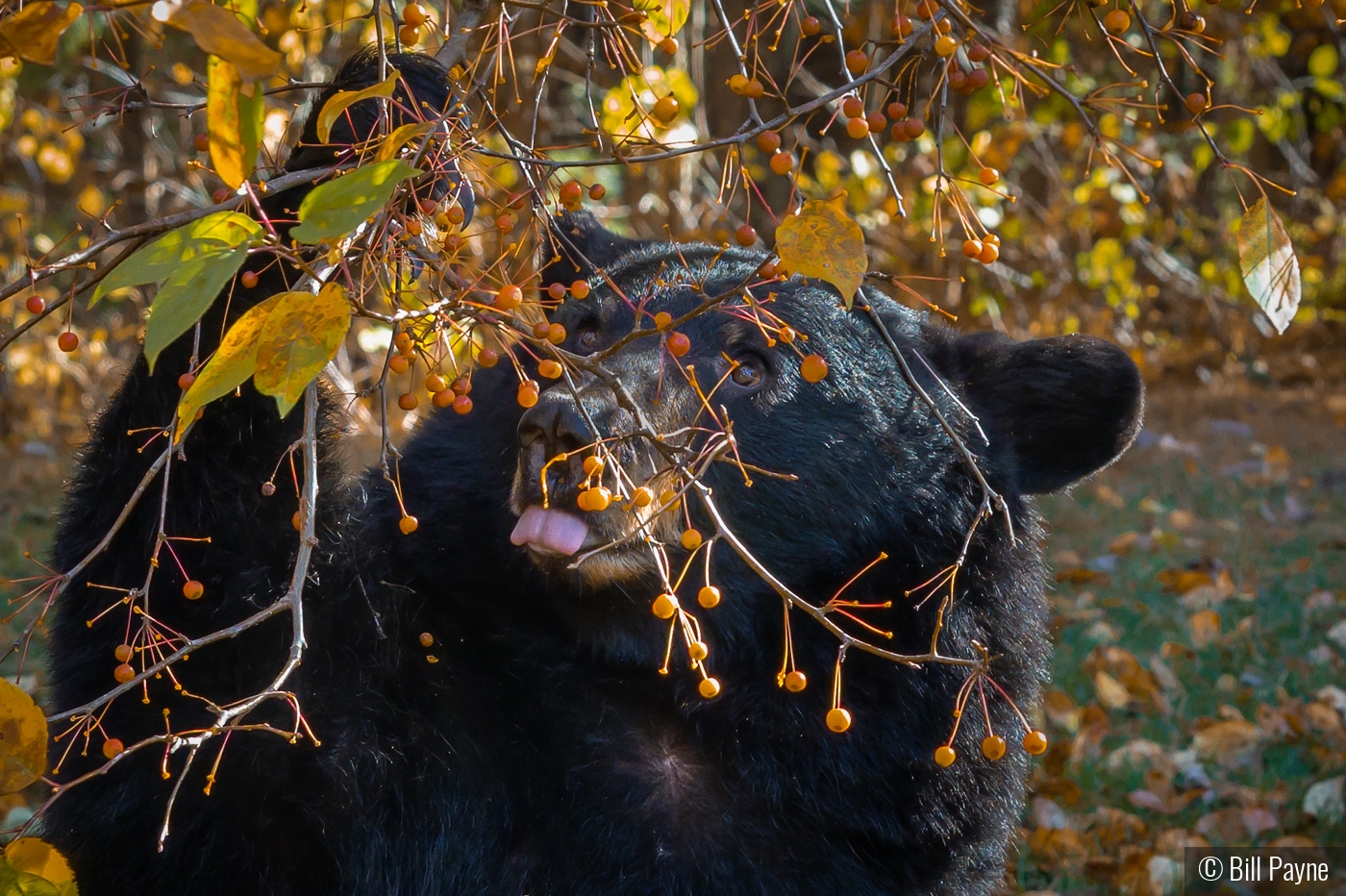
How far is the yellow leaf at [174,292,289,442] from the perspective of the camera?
1.32 meters

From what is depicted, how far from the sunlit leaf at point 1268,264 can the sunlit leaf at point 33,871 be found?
1750mm

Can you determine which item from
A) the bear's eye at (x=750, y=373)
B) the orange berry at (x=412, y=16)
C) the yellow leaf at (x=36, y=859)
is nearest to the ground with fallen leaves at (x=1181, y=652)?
the bear's eye at (x=750, y=373)

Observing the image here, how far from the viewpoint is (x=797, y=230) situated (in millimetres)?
1607

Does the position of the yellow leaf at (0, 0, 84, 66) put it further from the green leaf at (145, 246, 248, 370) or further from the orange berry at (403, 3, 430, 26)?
the orange berry at (403, 3, 430, 26)

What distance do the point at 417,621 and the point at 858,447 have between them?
108 cm

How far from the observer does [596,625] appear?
9.29ft

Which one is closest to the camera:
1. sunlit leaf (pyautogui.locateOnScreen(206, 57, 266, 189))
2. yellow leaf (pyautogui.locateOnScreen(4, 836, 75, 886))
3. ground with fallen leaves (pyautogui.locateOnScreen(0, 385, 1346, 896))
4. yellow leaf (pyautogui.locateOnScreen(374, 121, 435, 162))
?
sunlit leaf (pyautogui.locateOnScreen(206, 57, 266, 189))

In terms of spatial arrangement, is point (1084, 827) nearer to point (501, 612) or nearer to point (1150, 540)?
point (501, 612)

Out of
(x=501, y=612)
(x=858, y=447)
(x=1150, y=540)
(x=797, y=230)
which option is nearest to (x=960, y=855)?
(x=858, y=447)

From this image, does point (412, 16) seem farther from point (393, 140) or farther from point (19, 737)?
point (19, 737)

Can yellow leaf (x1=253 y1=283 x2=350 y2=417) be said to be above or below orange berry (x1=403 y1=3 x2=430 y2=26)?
below

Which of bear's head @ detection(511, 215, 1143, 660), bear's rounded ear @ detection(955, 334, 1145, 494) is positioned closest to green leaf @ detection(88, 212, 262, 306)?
bear's head @ detection(511, 215, 1143, 660)

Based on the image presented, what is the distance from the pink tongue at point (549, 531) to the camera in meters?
2.35

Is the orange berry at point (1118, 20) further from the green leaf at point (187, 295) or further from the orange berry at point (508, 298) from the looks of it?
the green leaf at point (187, 295)
